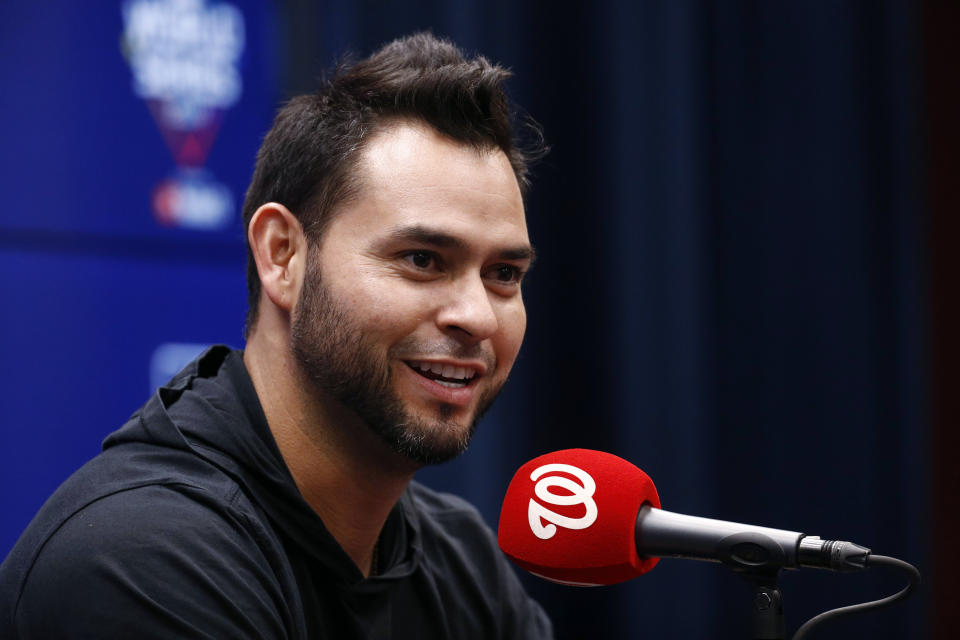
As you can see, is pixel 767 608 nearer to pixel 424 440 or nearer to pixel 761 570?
pixel 761 570

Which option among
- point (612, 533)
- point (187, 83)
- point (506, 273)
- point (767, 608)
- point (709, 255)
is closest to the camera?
point (767, 608)

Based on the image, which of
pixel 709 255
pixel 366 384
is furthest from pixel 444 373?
pixel 709 255

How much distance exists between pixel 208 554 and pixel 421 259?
0.48 m

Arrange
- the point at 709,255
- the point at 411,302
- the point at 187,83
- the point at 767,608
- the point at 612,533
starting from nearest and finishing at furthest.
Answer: the point at 767,608 < the point at 612,533 < the point at 411,302 < the point at 187,83 < the point at 709,255

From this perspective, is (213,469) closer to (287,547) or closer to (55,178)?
(287,547)

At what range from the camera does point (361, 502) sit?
5.01 feet

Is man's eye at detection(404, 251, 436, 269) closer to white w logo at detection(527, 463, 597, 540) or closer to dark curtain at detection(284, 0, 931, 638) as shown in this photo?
white w logo at detection(527, 463, 597, 540)

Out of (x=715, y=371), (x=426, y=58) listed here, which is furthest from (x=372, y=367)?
(x=715, y=371)

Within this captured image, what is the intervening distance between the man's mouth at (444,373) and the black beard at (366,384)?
26mm

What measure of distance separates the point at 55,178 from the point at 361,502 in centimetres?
117

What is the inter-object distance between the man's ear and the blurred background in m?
0.89

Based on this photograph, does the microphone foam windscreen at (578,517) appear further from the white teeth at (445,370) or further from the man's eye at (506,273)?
the man's eye at (506,273)

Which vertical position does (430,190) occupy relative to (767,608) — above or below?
above

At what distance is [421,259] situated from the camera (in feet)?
4.73
